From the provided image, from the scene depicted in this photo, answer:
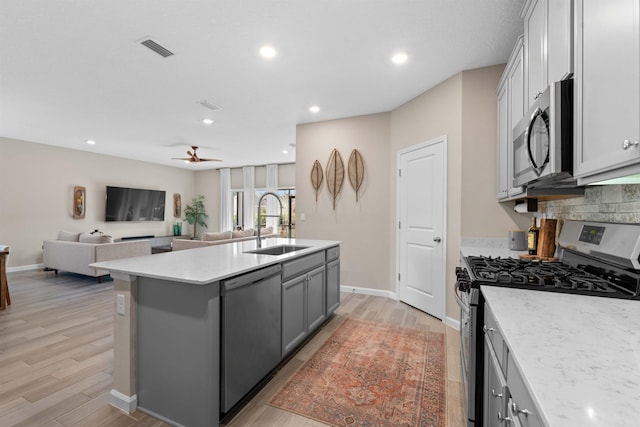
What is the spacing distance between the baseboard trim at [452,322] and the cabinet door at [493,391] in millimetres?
1990

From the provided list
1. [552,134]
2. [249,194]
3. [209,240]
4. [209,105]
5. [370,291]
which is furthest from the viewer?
[249,194]

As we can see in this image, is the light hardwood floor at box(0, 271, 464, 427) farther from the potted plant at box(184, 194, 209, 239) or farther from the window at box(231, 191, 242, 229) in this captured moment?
the window at box(231, 191, 242, 229)

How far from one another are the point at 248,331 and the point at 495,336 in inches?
54.6

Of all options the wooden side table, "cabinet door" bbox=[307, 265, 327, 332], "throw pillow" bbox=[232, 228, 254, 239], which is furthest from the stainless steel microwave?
the wooden side table

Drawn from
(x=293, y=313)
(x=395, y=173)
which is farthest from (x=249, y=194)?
(x=293, y=313)

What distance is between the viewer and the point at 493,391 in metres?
1.10

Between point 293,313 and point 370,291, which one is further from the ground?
point 293,313

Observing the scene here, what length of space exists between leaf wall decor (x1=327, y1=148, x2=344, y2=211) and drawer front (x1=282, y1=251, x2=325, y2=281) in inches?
71.9

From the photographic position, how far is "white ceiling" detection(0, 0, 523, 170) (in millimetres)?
2219

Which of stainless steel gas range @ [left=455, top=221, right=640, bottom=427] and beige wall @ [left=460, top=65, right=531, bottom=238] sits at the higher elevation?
beige wall @ [left=460, top=65, right=531, bottom=238]

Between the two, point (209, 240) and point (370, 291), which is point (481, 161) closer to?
point (370, 291)

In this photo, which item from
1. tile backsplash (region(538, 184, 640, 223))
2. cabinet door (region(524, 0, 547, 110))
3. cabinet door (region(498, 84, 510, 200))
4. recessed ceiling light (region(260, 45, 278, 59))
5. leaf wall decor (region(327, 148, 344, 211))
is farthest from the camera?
leaf wall decor (region(327, 148, 344, 211))

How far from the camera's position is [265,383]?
219cm

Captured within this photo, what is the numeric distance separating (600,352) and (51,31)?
3.74 m
